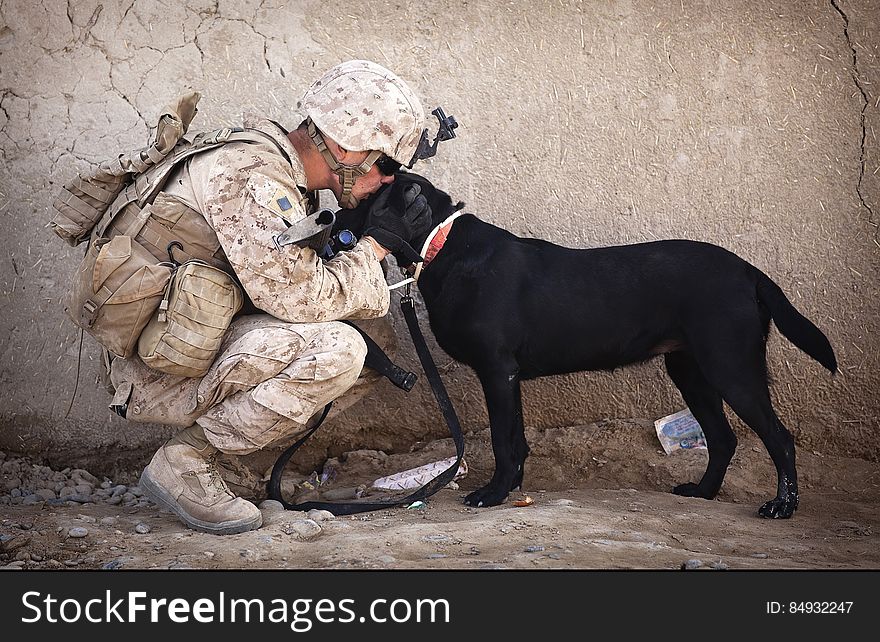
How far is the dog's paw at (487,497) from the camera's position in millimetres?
3420

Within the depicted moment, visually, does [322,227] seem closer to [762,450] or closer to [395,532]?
[395,532]

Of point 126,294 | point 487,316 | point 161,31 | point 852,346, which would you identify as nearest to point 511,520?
point 487,316

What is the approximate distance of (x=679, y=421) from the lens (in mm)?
4047

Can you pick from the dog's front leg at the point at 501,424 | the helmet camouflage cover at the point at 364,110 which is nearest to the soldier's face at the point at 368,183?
the helmet camouflage cover at the point at 364,110

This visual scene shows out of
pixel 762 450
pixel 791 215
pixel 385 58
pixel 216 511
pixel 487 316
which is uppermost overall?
pixel 385 58

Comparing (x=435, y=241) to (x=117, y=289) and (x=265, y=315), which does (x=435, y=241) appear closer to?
(x=265, y=315)

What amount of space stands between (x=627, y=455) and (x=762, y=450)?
2.01 feet

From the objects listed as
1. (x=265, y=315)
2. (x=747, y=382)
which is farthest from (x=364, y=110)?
(x=747, y=382)

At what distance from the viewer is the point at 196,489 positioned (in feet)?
9.87

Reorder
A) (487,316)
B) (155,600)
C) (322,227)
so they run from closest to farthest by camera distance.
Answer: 1. (155,600)
2. (322,227)
3. (487,316)

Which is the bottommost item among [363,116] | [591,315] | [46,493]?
[46,493]

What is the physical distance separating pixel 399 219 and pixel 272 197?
541 mm

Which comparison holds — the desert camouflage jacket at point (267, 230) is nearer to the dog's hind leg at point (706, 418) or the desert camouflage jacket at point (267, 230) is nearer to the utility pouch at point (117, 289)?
the utility pouch at point (117, 289)

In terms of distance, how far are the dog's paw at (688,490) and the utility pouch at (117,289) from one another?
7.33ft
